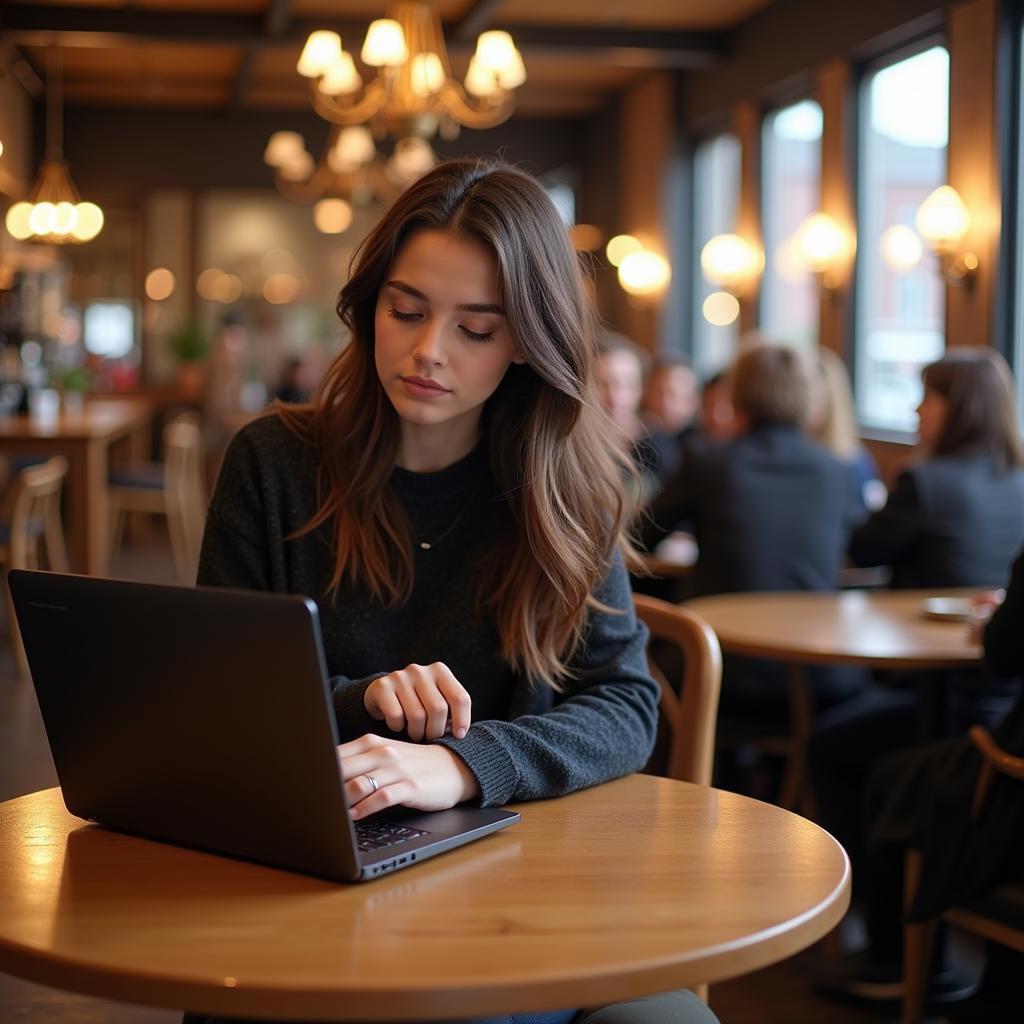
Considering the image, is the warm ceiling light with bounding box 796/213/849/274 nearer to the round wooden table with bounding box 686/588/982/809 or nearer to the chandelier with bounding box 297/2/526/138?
the chandelier with bounding box 297/2/526/138

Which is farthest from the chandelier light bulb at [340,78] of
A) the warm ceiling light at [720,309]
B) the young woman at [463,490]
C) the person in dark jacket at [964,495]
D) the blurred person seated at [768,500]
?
the young woman at [463,490]

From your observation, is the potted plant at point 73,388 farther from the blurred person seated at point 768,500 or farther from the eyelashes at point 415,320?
the eyelashes at point 415,320

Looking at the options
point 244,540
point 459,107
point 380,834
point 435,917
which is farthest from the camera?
point 459,107

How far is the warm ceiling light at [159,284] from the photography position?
12.2m

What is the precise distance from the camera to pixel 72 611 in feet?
3.99

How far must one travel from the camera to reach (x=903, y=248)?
22.5 ft

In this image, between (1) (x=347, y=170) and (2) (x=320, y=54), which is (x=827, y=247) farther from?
(2) (x=320, y=54)

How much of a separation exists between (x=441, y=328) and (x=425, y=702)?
0.43 metres

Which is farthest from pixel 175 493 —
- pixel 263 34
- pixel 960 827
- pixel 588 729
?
pixel 588 729

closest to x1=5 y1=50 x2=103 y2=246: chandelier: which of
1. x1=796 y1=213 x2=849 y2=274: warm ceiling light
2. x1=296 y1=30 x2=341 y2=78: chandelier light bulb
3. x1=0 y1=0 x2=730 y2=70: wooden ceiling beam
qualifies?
x1=0 y1=0 x2=730 y2=70: wooden ceiling beam

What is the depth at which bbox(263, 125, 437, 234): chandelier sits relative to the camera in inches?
293

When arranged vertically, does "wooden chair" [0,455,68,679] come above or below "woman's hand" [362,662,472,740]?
below

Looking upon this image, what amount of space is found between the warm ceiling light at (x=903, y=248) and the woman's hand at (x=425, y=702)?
5766mm

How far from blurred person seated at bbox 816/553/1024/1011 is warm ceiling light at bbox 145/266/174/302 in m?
10.5
